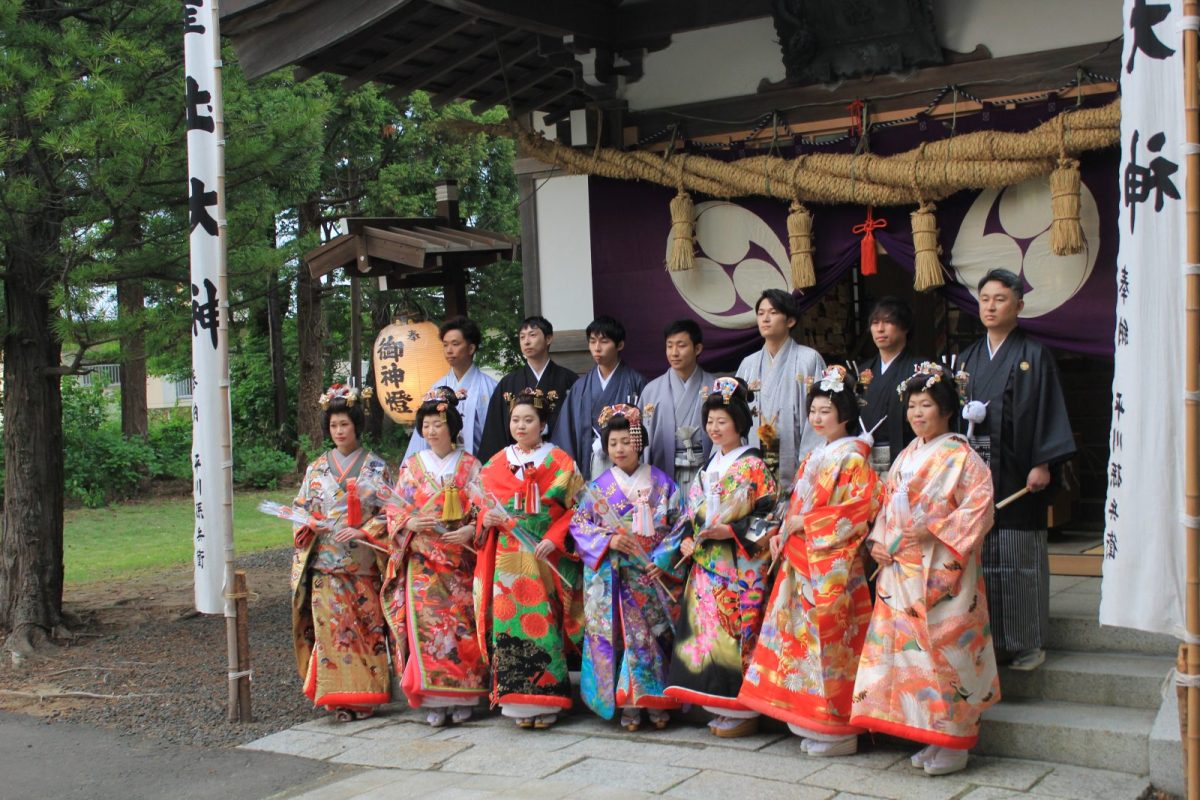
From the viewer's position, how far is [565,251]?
8320 millimetres

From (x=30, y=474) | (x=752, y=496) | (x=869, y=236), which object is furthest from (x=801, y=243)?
(x=30, y=474)

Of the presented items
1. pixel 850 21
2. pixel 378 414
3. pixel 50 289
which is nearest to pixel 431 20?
pixel 850 21

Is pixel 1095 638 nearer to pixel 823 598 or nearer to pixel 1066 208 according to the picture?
pixel 823 598

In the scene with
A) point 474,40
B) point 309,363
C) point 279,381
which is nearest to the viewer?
point 474,40

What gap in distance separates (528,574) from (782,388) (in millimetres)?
1607

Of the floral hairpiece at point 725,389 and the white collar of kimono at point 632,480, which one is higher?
the floral hairpiece at point 725,389

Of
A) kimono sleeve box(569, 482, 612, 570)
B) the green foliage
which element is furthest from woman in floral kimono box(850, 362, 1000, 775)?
the green foliage

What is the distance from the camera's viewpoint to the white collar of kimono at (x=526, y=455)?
6.29 metres

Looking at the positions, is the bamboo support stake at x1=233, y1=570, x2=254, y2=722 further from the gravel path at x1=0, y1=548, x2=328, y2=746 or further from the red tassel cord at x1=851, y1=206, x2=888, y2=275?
the red tassel cord at x1=851, y1=206, x2=888, y2=275

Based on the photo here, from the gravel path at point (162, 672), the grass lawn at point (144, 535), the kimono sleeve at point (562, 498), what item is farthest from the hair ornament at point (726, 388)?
the grass lawn at point (144, 535)

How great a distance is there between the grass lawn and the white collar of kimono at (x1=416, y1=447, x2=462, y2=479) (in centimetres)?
649

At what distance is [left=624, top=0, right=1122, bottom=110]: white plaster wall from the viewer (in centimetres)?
653

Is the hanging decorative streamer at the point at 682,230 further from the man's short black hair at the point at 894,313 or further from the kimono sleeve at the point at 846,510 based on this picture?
the kimono sleeve at the point at 846,510

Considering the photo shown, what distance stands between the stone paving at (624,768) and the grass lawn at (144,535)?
688cm
